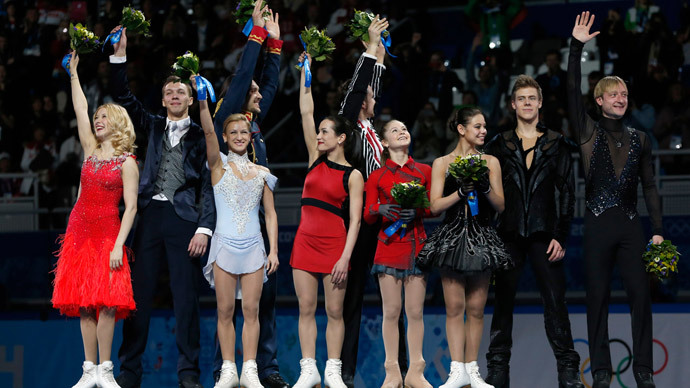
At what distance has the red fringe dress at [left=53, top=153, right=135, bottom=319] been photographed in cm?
580

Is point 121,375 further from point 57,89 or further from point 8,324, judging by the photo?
point 57,89

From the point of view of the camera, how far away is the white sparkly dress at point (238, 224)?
225 inches

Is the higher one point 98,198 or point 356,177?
point 356,177

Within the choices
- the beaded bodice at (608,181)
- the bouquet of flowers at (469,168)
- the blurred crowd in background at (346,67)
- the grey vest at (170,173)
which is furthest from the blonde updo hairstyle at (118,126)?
the blurred crowd in background at (346,67)

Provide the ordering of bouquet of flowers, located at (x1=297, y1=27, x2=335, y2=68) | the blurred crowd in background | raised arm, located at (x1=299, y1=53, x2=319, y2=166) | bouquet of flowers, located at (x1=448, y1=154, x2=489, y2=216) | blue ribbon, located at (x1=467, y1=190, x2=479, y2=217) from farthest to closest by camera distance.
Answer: the blurred crowd in background, bouquet of flowers, located at (x1=297, y1=27, x2=335, y2=68), raised arm, located at (x1=299, y1=53, x2=319, y2=166), blue ribbon, located at (x1=467, y1=190, x2=479, y2=217), bouquet of flowers, located at (x1=448, y1=154, x2=489, y2=216)

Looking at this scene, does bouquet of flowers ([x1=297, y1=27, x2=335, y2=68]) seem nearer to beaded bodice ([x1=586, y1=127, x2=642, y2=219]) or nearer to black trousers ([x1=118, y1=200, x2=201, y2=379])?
black trousers ([x1=118, y1=200, x2=201, y2=379])

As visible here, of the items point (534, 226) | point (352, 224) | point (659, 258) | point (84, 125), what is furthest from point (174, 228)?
point (659, 258)

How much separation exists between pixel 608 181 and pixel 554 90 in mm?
4523

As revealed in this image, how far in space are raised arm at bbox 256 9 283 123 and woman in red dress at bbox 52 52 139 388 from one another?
0.93 m

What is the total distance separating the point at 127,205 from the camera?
582 cm

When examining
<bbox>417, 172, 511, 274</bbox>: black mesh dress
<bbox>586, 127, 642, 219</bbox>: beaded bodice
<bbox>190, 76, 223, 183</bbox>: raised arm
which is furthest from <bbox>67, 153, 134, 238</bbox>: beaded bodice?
<bbox>586, 127, 642, 219</bbox>: beaded bodice

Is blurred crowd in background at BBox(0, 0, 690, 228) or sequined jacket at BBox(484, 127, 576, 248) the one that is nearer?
sequined jacket at BBox(484, 127, 576, 248)

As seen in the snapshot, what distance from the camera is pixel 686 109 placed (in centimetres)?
969

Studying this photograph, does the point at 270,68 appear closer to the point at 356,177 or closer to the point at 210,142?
the point at 210,142
